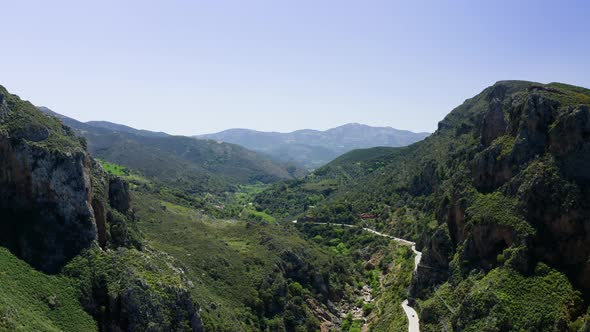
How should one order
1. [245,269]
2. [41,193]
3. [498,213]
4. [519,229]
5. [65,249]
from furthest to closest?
[245,269], [498,213], [519,229], [41,193], [65,249]

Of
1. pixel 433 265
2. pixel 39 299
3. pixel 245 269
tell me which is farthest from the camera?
pixel 245 269

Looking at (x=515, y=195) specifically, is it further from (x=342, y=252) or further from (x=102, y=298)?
(x=342, y=252)

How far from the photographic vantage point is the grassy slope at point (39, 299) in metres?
49.2

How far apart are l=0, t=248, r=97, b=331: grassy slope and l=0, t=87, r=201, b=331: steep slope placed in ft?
0.41

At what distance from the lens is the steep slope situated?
56.3 metres

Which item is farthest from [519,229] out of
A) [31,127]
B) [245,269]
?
[31,127]

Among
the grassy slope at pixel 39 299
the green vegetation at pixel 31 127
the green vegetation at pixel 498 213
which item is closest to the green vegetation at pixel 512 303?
the green vegetation at pixel 498 213

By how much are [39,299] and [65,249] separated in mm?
9887

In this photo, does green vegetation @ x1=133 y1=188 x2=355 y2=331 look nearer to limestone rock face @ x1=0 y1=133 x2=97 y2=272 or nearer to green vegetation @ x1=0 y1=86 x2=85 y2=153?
limestone rock face @ x1=0 y1=133 x2=97 y2=272

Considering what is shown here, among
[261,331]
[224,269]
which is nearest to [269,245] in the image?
[224,269]

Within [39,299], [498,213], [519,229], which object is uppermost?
[498,213]

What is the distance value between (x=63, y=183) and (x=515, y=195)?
70599 mm

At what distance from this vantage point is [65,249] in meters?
62.8

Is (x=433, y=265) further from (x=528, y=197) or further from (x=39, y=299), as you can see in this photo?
(x=39, y=299)
